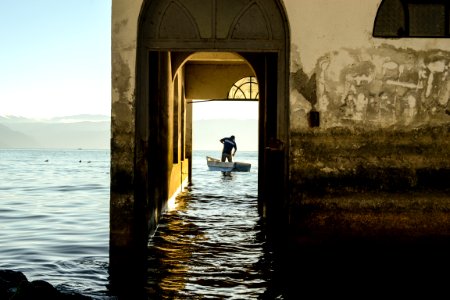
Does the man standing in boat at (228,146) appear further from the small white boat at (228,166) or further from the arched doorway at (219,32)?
the arched doorway at (219,32)

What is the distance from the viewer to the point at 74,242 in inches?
375

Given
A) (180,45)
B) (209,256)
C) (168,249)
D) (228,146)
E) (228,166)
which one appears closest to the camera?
(180,45)

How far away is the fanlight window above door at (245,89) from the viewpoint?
1864cm

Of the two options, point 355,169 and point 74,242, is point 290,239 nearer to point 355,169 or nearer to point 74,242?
point 355,169

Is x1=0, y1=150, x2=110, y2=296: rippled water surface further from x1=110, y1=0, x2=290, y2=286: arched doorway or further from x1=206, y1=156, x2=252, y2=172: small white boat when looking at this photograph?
x1=206, y1=156, x2=252, y2=172: small white boat

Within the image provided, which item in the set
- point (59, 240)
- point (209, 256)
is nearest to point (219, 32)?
point (209, 256)

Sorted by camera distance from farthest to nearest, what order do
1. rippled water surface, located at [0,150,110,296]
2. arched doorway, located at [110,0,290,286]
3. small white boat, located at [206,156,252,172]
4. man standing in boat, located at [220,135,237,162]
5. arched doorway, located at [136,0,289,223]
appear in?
small white boat, located at [206,156,252,172]
man standing in boat, located at [220,135,237,162]
rippled water surface, located at [0,150,110,296]
arched doorway, located at [136,0,289,223]
arched doorway, located at [110,0,290,286]

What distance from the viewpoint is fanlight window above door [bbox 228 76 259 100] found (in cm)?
1864

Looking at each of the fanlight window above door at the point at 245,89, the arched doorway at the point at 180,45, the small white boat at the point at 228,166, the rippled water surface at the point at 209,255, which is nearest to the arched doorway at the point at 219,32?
the arched doorway at the point at 180,45

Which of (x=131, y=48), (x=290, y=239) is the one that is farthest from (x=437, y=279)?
(x=131, y=48)

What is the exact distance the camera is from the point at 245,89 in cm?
1875

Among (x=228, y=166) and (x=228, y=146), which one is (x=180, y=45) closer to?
(x=228, y=146)

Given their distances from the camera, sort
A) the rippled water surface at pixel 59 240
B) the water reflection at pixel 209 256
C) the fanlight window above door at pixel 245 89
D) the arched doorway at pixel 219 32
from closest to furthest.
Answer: the water reflection at pixel 209 256 < the arched doorway at pixel 219 32 < the rippled water surface at pixel 59 240 < the fanlight window above door at pixel 245 89

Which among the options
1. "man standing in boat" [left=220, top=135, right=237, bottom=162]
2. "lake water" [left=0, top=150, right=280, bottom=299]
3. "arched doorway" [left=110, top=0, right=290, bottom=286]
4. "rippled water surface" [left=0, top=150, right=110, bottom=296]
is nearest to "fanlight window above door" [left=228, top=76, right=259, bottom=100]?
"lake water" [left=0, top=150, right=280, bottom=299]
